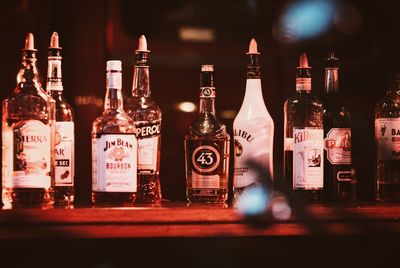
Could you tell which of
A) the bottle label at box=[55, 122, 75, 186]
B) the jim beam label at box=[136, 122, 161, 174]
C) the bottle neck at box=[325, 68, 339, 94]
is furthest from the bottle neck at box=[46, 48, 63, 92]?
the bottle neck at box=[325, 68, 339, 94]

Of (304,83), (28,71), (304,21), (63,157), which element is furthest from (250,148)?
(304,21)

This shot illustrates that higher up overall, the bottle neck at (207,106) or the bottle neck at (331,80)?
the bottle neck at (331,80)

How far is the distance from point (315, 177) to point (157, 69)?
65cm

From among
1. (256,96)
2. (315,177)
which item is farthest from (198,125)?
(315,177)

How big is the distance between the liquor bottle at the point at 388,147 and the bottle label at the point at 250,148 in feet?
0.94

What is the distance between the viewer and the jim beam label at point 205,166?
1.81m

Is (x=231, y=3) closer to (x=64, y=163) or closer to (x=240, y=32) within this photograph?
(x=240, y=32)

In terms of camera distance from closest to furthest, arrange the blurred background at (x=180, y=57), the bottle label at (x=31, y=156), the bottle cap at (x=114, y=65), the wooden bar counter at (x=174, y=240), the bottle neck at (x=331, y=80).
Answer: the wooden bar counter at (x=174, y=240) → the bottle label at (x=31, y=156) → the bottle cap at (x=114, y=65) → the bottle neck at (x=331, y=80) → the blurred background at (x=180, y=57)

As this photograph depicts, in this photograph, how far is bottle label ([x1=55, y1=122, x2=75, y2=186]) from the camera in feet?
6.02

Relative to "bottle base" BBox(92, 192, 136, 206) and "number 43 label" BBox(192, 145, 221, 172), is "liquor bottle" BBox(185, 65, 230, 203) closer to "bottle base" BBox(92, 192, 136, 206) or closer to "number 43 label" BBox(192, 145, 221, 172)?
"number 43 label" BBox(192, 145, 221, 172)

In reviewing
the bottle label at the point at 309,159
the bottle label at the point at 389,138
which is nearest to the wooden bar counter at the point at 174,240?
the bottle label at the point at 309,159

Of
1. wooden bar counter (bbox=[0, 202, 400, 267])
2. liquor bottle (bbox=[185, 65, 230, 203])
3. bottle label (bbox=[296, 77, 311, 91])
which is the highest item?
bottle label (bbox=[296, 77, 311, 91])

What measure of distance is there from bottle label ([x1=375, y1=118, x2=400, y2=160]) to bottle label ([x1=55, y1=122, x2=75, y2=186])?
0.75 m

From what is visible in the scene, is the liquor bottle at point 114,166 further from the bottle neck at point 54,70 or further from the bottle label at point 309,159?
the bottle label at point 309,159
